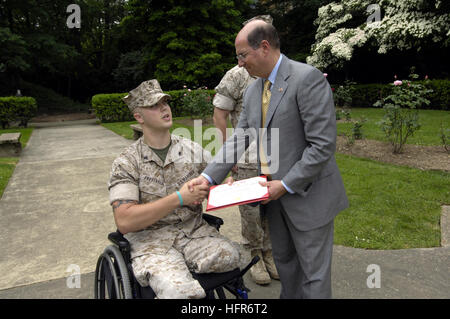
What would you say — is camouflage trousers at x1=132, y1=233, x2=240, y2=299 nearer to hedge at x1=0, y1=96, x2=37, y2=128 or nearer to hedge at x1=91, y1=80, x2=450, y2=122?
hedge at x1=91, y1=80, x2=450, y2=122

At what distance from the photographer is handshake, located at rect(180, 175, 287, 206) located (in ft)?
6.48

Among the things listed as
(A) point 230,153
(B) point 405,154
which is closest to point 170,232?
(A) point 230,153

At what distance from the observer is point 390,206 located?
4.71 metres

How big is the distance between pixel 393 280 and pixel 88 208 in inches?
155

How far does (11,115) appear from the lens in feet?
52.7

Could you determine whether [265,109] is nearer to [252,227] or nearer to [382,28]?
[252,227]

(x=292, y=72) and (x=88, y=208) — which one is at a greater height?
(x=292, y=72)

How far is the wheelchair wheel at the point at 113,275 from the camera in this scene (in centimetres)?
196

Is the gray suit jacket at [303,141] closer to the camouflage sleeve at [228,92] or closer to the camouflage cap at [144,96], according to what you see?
the camouflage cap at [144,96]

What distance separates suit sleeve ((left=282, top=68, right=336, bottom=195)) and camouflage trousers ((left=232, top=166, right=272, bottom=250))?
3.69ft

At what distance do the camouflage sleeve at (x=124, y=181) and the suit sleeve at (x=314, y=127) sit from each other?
37.0 inches

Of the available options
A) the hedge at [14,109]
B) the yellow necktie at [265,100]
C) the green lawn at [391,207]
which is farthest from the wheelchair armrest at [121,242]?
the hedge at [14,109]
